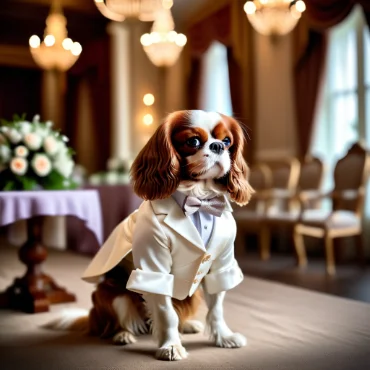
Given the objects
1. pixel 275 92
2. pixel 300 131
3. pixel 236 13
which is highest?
pixel 236 13

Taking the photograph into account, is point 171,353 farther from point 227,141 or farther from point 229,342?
point 227,141

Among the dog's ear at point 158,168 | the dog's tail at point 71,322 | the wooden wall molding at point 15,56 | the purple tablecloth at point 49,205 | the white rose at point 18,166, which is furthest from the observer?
the wooden wall molding at point 15,56

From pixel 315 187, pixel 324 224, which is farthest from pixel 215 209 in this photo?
pixel 315 187

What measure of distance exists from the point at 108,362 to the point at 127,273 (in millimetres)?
377

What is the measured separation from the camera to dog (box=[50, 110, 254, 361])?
72.4 inches

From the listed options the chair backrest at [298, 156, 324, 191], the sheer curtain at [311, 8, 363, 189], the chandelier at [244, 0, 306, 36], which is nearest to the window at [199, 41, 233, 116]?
the sheer curtain at [311, 8, 363, 189]

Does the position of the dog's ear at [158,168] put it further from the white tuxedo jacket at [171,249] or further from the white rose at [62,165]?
the white rose at [62,165]

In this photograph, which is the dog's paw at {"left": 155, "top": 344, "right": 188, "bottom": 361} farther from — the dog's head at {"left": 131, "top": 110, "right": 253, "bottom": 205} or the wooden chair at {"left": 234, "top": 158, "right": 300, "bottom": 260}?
the wooden chair at {"left": 234, "top": 158, "right": 300, "bottom": 260}

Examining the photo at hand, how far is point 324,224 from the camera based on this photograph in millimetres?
4406

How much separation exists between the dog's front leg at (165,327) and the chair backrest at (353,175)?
3.03 meters

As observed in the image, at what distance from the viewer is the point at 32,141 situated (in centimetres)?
305

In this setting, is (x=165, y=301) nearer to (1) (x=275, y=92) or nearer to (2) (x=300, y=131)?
(2) (x=300, y=131)

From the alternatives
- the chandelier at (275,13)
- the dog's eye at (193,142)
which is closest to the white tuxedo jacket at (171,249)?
the dog's eye at (193,142)

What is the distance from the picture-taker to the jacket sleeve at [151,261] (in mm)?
1869
